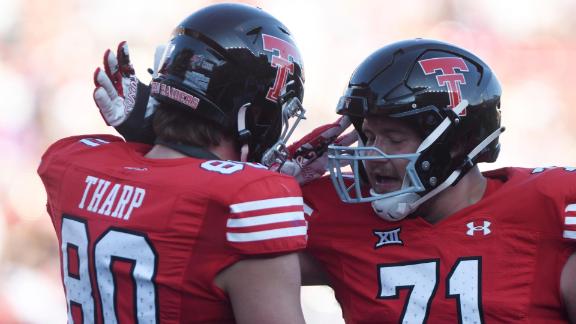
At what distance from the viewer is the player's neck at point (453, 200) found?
2.29m

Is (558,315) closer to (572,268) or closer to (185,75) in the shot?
(572,268)

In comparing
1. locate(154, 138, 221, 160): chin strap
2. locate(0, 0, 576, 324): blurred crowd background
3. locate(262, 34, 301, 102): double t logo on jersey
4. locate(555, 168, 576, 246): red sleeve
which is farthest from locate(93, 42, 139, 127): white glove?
locate(0, 0, 576, 324): blurred crowd background

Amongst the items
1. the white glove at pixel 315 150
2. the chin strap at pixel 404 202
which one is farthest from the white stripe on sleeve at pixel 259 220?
the white glove at pixel 315 150

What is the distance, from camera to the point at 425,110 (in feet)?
7.26

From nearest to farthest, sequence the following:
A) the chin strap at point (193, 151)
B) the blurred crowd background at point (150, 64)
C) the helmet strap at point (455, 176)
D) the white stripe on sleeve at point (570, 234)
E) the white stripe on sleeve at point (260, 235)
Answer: the white stripe on sleeve at point (260, 235) < the chin strap at point (193, 151) < the white stripe on sleeve at point (570, 234) < the helmet strap at point (455, 176) < the blurred crowd background at point (150, 64)

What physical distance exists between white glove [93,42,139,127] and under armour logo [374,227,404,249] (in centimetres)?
72

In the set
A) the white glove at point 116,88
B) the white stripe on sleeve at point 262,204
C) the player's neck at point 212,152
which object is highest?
the white glove at point 116,88

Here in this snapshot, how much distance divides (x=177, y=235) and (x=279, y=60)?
567mm

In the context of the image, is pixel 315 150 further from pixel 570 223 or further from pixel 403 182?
pixel 570 223

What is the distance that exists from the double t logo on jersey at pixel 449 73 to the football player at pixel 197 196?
0.36 metres

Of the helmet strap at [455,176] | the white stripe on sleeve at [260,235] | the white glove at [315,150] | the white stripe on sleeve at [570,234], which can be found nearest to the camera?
the white stripe on sleeve at [260,235]

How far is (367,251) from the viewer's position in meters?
2.24

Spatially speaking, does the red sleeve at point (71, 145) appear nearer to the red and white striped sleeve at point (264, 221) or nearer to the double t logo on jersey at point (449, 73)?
the red and white striped sleeve at point (264, 221)

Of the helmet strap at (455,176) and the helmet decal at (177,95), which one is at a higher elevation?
the helmet decal at (177,95)
